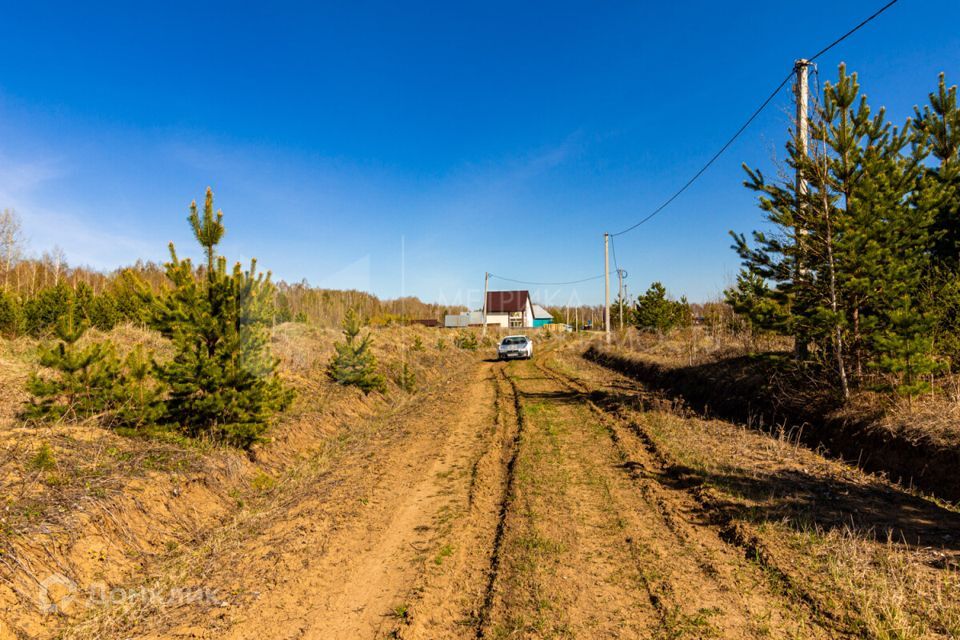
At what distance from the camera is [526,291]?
94.5m

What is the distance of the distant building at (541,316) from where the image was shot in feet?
350

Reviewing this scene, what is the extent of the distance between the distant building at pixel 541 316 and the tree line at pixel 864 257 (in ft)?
314

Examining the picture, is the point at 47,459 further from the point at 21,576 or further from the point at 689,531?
the point at 689,531

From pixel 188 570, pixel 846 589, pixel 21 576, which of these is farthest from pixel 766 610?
pixel 21 576

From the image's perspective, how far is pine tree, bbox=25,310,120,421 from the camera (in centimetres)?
656

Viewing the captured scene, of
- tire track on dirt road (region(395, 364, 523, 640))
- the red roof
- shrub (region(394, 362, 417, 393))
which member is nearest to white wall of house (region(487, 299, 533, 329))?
the red roof

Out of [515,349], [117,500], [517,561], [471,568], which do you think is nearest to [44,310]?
[117,500]

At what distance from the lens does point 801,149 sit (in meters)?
9.19

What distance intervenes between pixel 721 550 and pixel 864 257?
254 inches

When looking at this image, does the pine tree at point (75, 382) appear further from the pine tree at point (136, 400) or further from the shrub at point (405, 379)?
the shrub at point (405, 379)

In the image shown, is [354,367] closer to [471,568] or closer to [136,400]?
[136,400]

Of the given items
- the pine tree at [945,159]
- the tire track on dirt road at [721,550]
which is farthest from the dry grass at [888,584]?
the pine tree at [945,159]

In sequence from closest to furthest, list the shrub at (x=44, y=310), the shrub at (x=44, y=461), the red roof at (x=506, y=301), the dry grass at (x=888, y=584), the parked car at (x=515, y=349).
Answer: the dry grass at (x=888, y=584) → the shrub at (x=44, y=461) → the shrub at (x=44, y=310) → the parked car at (x=515, y=349) → the red roof at (x=506, y=301)

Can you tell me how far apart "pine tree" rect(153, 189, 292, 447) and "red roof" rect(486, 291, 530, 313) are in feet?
268
